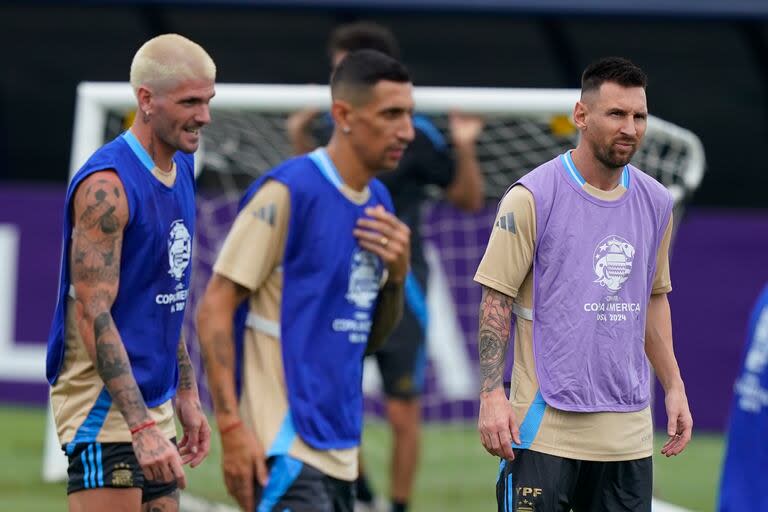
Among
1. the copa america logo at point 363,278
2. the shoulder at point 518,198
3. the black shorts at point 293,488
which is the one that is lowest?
the black shorts at point 293,488

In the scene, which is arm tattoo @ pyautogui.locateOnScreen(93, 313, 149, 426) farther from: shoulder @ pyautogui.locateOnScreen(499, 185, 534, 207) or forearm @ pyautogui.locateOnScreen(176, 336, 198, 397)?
shoulder @ pyautogui.locateOnScreen(499, 185, 534, 207)

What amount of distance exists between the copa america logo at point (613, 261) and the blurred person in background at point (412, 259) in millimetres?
3253

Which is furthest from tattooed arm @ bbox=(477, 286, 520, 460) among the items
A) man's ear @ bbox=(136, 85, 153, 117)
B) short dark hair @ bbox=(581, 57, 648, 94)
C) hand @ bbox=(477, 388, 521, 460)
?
man's ear @ bbox=(136, 85, 153, 117)

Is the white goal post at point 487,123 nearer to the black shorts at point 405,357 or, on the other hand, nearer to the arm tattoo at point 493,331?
the black shorts at point 405,357

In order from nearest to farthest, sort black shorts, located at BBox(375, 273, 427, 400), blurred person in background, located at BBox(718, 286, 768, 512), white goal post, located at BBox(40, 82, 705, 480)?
blurred person in background, located at BBox(718, 286, 768, 512) < white goal post, located at BBox(40, 82, 705, 480) < black shorts, located at BBox(375, 273, 427, 400)

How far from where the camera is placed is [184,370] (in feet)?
15.9

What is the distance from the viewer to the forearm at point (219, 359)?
5000 millimetres

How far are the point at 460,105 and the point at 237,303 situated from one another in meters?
2.97

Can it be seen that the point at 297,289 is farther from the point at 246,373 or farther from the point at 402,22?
the point at 402,22

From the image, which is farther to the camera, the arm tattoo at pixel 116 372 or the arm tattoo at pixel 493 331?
the arm tattoo at pixel 493 331

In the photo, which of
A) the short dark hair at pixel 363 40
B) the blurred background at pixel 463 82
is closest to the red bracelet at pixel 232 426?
the short dark hair at pixel 363 40

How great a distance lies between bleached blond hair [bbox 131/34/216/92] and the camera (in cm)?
444

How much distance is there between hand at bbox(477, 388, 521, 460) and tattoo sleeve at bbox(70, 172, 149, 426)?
96 cm

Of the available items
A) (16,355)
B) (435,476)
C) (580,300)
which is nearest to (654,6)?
(435,476)
